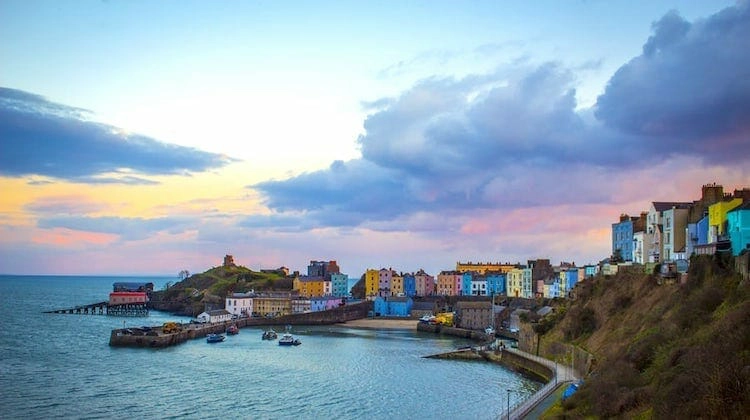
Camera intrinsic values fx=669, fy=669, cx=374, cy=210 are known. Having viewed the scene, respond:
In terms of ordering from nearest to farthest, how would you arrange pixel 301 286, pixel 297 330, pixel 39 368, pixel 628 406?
pixel 628 406, pixel 39 368, pixel 297 330, pixel 301 286

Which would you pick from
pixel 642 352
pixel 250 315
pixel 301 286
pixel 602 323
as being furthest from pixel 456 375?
pixel 301 286

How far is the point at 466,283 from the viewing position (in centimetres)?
14050

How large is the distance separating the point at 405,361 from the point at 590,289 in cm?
1884

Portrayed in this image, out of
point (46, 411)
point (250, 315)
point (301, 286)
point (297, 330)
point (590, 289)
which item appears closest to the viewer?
point (46, 411)

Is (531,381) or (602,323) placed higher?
(602,323)

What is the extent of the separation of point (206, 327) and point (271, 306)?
Result: 28.5 m

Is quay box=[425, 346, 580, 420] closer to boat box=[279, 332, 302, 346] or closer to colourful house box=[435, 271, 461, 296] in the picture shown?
boat box=[279, 332, 302, 346]

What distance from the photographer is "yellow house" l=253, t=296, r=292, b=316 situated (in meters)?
120

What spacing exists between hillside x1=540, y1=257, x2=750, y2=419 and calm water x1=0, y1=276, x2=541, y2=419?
8.65 m

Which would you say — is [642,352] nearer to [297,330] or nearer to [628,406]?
[628,406]

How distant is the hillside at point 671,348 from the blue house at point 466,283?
8379cm

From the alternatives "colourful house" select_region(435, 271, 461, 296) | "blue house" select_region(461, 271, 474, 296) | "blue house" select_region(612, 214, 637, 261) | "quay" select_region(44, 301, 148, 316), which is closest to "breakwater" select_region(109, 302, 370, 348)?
"colourful house" select_region(435, 271, 461, 296)

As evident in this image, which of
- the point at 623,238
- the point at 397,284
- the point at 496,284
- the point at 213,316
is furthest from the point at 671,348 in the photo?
the point at 397,284

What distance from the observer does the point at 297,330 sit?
3984 inches
